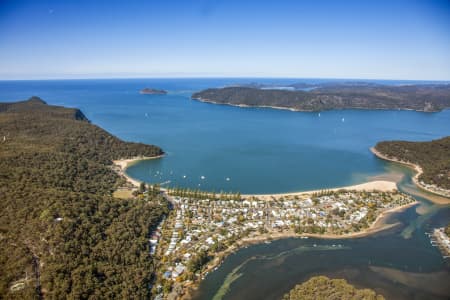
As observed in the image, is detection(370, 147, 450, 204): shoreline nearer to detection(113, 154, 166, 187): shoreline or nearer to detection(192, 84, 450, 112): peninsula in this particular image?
detection(113, 154, 166, 187): shoreline

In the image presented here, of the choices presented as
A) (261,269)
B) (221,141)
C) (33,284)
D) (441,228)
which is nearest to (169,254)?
(261,269)

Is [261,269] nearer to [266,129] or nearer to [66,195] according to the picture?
[66,195]

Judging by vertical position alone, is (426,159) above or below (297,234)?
above

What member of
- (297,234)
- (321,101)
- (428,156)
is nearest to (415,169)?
(428,156)

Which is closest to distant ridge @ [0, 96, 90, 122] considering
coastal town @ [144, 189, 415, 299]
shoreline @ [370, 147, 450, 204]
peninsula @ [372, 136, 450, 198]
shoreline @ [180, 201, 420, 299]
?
coastal town @ [144, 189, 415, 299]

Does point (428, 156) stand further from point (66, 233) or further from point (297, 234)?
point (66, 233)

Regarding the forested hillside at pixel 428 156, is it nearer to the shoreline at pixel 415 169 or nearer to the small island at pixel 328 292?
the shoreline at pixel 415 169
